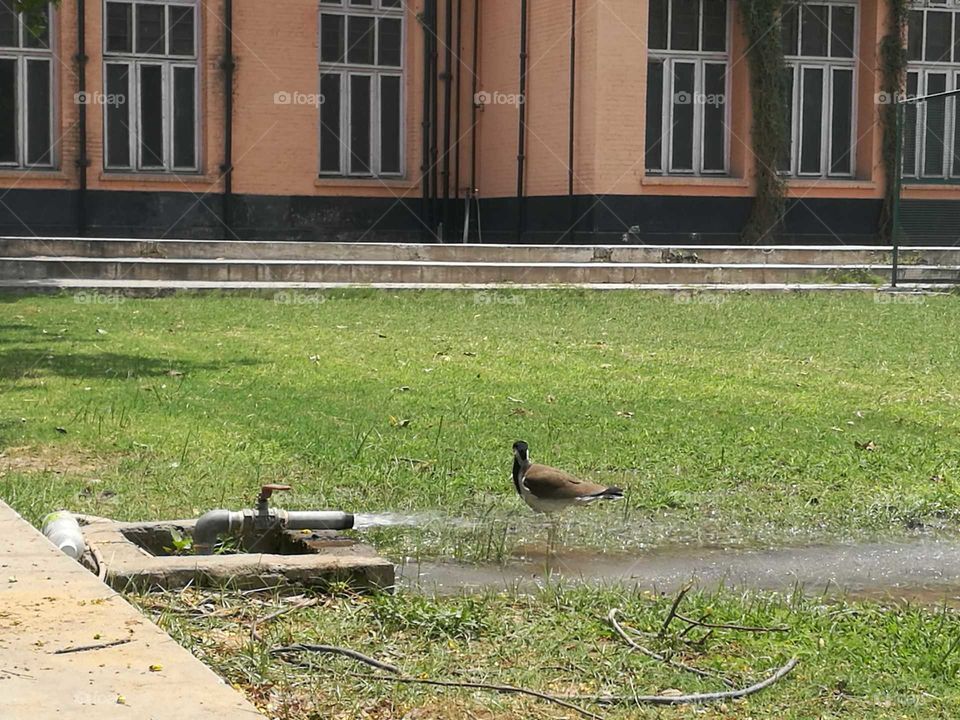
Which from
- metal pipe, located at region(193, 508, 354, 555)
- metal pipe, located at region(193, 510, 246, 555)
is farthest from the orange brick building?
metal pipe, located at region(193, 510, 246, 555)

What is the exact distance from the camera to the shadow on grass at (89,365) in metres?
10.2

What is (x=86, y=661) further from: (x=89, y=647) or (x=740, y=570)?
(x=740, y=570)

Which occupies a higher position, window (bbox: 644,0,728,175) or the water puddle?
window (bbox: 644,0,728,175)

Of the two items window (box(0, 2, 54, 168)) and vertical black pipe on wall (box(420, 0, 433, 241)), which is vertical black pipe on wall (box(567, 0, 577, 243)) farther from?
window (box(0, 2, 54, 168))

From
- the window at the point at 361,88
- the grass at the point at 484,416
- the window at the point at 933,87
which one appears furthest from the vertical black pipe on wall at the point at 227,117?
the window at the point at 933,87

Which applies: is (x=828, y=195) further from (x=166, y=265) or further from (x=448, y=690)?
(x=448, y=690)

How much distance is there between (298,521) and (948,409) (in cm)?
525

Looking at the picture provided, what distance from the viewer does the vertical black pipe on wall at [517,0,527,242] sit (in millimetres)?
23281

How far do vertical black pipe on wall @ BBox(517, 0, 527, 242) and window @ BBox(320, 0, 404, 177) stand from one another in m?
2.10

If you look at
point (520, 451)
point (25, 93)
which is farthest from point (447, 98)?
point (520, 451)

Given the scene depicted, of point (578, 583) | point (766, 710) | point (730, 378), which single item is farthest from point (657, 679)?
point (730, 378)

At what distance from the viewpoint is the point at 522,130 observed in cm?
2345

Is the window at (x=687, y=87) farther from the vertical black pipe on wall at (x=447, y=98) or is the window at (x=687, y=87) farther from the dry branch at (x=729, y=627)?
the dry branch at (x=729, y=627)

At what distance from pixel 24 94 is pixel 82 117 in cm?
94
